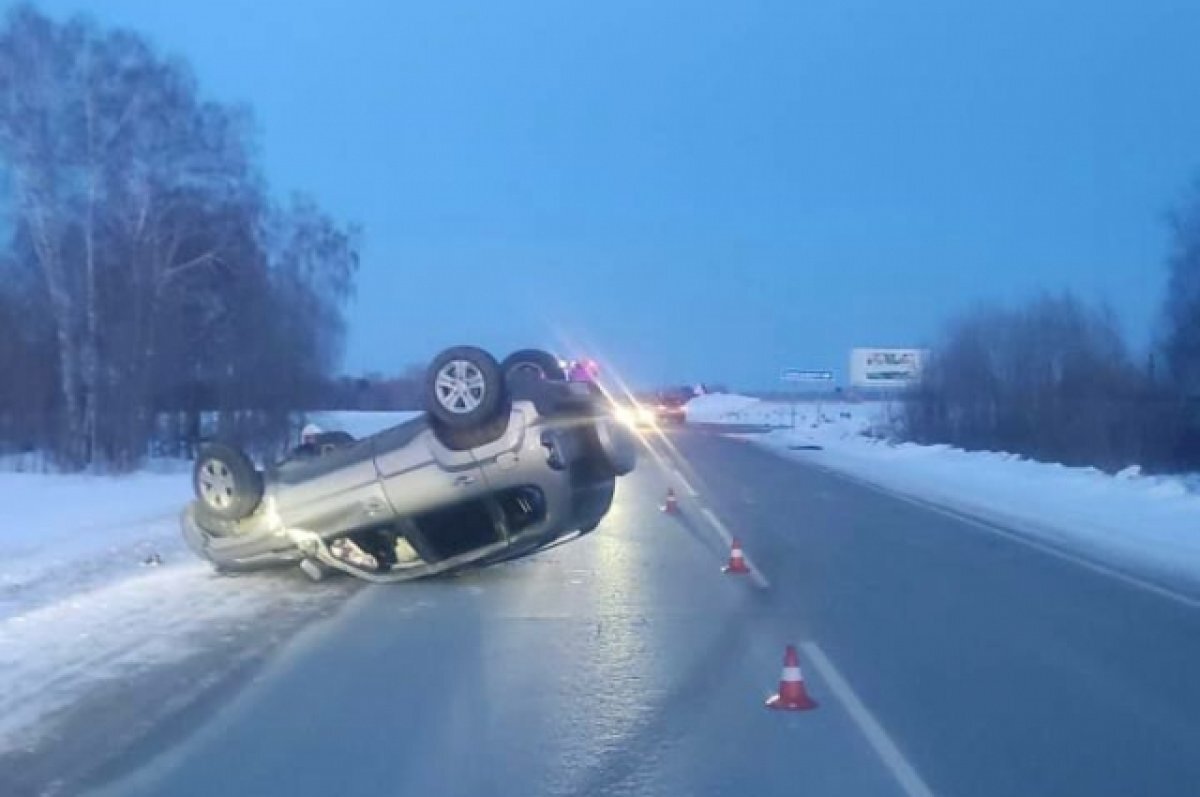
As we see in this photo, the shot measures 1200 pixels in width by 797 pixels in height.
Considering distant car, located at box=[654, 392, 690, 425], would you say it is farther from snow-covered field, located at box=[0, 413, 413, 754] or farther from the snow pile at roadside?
snow-covered field, located at box=[0, 413, 413, 754]

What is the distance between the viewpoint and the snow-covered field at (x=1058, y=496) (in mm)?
21000

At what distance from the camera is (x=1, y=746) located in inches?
346

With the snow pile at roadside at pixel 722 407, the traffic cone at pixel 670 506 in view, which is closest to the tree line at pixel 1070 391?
the traffic cone at pixel 670 506

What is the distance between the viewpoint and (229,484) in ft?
51.4

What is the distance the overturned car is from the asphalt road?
21.4 inches

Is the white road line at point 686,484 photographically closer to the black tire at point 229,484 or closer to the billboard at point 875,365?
the black tire at point 229,484

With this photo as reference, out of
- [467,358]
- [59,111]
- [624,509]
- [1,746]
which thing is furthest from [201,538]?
[59,111]

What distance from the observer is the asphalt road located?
821 cm

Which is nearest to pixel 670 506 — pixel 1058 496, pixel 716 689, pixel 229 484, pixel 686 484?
pixel 686 484

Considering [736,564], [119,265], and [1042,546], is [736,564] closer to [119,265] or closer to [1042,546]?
[1042,546]

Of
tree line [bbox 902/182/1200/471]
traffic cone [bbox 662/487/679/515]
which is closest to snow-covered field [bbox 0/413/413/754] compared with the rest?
traffic cone [bbox 662/487/679/515]

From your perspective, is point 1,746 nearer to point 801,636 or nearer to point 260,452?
point 801,636

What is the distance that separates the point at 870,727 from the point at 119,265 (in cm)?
3318

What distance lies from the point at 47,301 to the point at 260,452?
20.1ft
